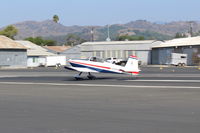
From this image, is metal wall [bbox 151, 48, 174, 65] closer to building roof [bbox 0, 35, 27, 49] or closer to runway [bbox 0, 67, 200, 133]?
building roof [bbox 0, 35, 27, 49]

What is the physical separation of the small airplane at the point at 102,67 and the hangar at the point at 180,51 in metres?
46.3

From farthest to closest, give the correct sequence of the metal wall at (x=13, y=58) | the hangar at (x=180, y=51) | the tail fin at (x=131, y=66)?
the hangar at (x=180, y=51) < the metal wall at (x=13, y=58) < the tail fin at (x=131, y=66)

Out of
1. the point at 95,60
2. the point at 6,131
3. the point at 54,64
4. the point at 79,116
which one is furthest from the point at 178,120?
the point at 54,64

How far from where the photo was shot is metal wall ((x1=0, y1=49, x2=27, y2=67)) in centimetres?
7800

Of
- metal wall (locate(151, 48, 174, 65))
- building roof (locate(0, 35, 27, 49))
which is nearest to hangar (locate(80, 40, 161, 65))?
metal wall (locate(151, 48, 174, 65))

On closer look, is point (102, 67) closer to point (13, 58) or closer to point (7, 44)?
point (13, 58)

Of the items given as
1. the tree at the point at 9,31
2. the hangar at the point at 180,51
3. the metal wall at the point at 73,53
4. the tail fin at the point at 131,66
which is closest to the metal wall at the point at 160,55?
the hangar at the point at 180,51

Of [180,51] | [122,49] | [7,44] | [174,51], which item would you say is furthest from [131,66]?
[122,49]

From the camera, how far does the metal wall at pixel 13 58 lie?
7800cm

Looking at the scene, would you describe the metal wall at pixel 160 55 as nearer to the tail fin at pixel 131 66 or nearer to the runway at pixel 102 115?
the tail fin at pixel 131 66

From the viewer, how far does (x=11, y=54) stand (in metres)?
79.4

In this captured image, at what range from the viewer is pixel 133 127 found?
1165cm

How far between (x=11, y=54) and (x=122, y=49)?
3026 cm

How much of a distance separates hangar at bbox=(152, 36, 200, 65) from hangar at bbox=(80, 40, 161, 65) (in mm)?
1813
